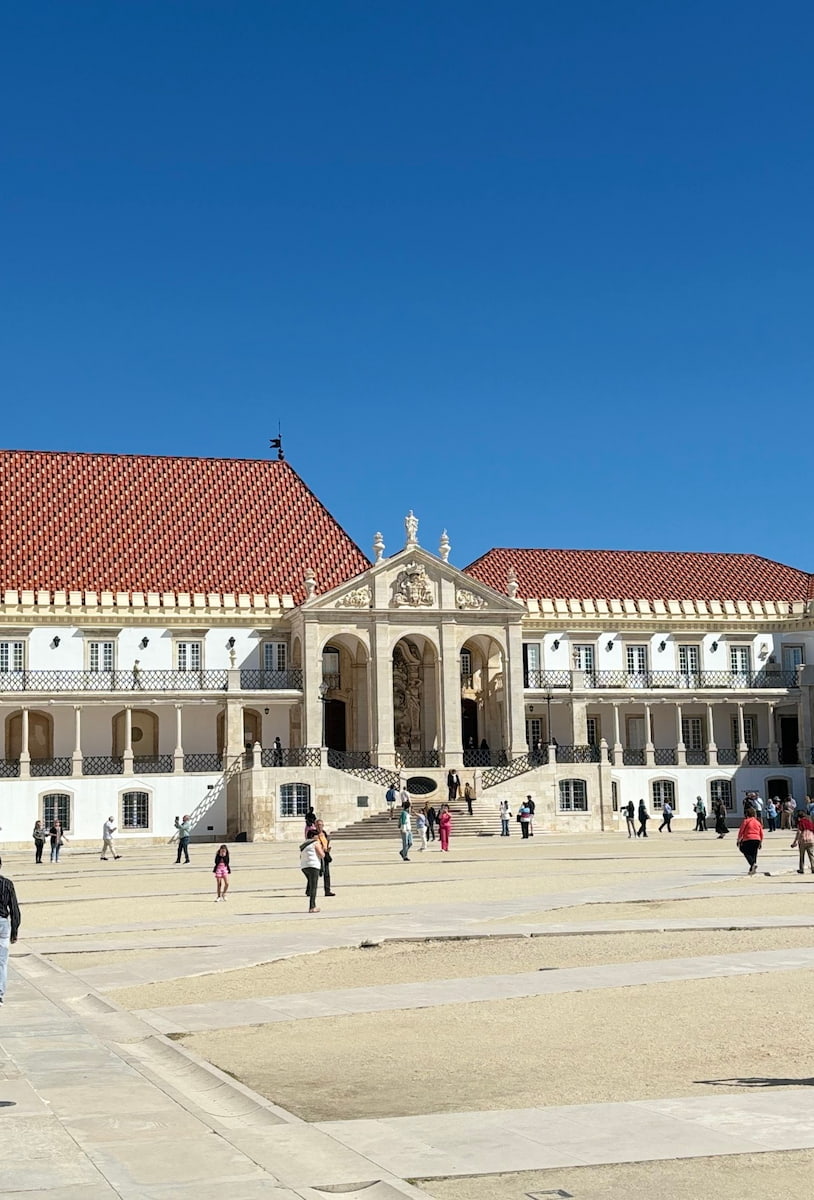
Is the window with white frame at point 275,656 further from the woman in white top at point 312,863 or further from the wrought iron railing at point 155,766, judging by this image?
the woman in white top at point 312,863

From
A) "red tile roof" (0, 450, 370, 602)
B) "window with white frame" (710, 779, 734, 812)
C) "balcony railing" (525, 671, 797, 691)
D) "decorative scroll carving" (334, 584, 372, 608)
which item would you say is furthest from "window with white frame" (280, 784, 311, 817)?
"window with white frame" (710, 779, 734, 812)

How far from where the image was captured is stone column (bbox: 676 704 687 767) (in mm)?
53156

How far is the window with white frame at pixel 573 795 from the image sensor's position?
161ft

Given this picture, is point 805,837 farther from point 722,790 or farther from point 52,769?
point 722,790

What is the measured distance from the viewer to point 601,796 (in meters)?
49.3

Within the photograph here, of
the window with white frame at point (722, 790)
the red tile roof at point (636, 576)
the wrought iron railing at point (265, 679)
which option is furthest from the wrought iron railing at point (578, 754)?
the wrought iron railing at point (265, 679)

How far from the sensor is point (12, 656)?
49.3 m

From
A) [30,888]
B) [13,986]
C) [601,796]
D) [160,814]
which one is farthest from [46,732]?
[13,986]

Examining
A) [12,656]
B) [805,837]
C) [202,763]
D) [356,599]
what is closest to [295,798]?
[202,763]

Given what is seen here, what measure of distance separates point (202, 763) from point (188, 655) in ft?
14.1

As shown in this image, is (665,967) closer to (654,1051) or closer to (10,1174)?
(654,1051)

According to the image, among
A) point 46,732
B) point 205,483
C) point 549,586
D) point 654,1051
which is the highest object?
point 205,483

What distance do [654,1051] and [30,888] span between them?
2023cm

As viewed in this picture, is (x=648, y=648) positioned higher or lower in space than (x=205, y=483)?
lower
